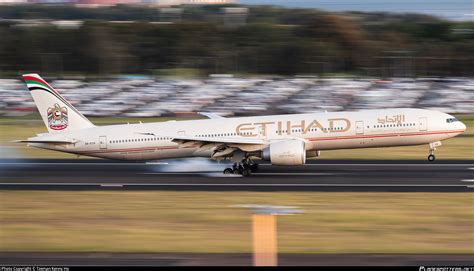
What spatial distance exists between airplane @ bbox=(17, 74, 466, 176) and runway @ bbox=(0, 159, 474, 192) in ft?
3.93

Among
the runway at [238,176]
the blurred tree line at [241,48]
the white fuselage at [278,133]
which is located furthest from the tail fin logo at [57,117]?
the blurred tree line at [241,48]

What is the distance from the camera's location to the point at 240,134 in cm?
3538

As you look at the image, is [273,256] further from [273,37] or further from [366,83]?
[273,37]

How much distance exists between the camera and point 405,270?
16453 millimetres

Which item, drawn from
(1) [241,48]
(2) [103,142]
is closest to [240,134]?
(2) [103,142]

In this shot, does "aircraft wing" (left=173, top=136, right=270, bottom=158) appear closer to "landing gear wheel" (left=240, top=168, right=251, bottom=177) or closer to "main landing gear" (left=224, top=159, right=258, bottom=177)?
"main landing gear" (left=224, top=159, right=258, bottom=177)

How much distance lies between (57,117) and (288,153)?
12.8 m

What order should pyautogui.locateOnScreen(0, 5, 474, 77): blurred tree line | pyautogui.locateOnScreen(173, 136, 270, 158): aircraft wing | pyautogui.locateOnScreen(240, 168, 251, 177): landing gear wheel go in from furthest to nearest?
pyautogui.locateOnScreen(0, 5, 474, 77): blurred tree line
pyautogui.locateOnScreen(240, 168, 251, 177): landing gear wheel
pyautogui.locateOnScreen(173, 136, 270, 158): aircraft wing

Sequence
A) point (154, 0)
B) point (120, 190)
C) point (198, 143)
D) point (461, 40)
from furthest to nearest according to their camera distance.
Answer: point (154, 0), point (461, 40), point (198, 143), point (120, 190)

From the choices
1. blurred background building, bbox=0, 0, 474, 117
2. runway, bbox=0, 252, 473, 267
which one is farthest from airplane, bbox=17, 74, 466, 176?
blurred background building, bbox=0, 0, 474, 117

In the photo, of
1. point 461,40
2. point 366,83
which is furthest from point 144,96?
point 461,40

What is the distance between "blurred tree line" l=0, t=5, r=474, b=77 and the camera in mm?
108125

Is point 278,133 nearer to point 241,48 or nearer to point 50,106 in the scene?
point 50,106

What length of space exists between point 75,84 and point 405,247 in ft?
244
